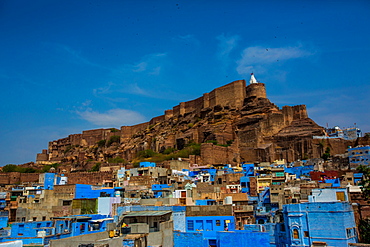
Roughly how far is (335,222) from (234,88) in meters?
48.5

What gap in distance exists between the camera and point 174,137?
208 feet

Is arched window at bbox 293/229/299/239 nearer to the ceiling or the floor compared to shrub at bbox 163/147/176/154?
nearer to the floor

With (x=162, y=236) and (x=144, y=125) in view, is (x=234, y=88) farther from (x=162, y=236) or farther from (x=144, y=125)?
(x=162, y=236)

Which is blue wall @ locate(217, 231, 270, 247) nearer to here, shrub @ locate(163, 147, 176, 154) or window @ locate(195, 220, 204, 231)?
window @ locate(195, 220, 204, 231)

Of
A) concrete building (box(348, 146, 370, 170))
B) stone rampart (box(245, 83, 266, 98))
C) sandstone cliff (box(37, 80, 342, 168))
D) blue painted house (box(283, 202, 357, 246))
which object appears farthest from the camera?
stone rampart (box(245, 83, 266, 98))

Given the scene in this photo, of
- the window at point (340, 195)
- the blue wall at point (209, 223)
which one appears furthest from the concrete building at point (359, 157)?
the blue wall at point (209, 223)

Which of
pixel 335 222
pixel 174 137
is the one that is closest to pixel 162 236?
pixel 335 222

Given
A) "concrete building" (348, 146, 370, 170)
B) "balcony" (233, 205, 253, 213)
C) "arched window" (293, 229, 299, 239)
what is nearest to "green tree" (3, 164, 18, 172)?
"concrete building" (348, 146, 370, 170)

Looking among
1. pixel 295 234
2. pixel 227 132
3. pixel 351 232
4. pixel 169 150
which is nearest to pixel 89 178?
pixel 169 150

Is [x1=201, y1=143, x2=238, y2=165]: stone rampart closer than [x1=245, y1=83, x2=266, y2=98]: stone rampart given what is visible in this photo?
Yes

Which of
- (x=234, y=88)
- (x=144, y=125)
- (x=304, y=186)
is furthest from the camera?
(x=144, y=125)

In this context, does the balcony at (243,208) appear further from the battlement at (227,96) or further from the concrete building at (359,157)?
the battlement at (227,96)

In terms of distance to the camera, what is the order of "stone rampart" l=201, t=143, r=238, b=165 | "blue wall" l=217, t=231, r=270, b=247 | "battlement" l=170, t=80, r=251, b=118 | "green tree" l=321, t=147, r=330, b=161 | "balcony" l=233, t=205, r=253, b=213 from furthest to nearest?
"battlement" l=170, t=80, r=251, b=118
"stone rampart" l=201, t=143, r=238, b=165
"green tree" l=321, t=147, r=330, b=161
"balcony" l=233, t=205, r=253, b=213
"blue wall" l=217, t=231, r=270, b=247

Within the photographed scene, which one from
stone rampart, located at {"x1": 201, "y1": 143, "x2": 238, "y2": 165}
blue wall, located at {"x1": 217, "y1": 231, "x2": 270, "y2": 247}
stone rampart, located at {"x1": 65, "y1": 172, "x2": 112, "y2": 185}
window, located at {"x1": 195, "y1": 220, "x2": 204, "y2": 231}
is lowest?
→ blue wall, located at {"x1": 217, "y1": 231, "x2": 270, "y2": 247}
